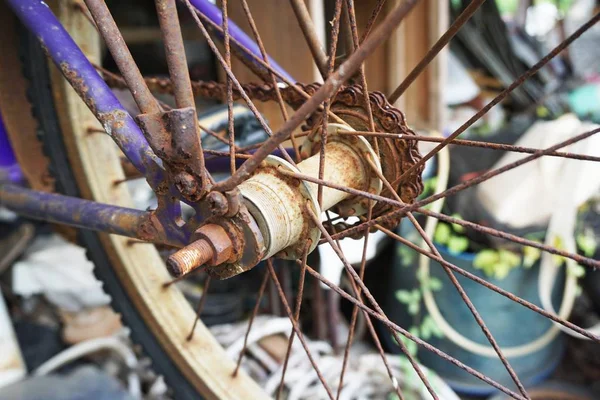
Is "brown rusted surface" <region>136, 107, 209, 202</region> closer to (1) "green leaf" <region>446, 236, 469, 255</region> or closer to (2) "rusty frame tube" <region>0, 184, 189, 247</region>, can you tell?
(2) "rusty frame tube" <region>0, 184, 189, 247</region>

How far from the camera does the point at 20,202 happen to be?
74 centimetres

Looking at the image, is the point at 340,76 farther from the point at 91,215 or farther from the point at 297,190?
the point at 91,215

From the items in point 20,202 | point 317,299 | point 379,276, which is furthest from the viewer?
point 379,276


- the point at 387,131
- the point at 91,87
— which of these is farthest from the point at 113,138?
the point at 387,131

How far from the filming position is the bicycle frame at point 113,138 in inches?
20.2

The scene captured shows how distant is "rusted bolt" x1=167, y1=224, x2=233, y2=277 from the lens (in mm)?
421

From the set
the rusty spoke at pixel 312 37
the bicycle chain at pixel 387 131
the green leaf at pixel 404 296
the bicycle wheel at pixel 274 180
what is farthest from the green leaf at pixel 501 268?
the rusty spoke at pixel 312 37

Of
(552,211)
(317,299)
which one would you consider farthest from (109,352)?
(552,211)

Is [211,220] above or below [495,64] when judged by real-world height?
below

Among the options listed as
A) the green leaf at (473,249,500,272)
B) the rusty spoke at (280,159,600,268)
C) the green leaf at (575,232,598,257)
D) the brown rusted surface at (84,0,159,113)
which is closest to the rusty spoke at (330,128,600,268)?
the rusty spoke at (280,159,600,268)

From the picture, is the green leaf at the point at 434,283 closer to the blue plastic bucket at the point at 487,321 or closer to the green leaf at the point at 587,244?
the blue plastic bucket at the point at 487,321

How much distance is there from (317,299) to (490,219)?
495mm

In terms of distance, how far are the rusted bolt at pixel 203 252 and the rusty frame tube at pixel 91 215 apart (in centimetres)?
6

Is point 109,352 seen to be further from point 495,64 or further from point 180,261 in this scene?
Result: point 495,64
